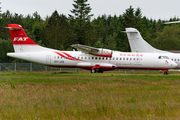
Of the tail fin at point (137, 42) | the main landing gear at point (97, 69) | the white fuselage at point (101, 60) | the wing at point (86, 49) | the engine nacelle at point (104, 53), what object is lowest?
the main landing gear at point (97, 69)

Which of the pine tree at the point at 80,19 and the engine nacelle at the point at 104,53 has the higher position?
the pine tree at the point at 80,19

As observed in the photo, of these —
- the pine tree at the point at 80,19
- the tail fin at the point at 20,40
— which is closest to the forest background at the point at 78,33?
the pine tree at the point at 80,19

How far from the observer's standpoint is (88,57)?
3206 centimetres

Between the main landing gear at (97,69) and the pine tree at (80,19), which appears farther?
the pine tree at (80,19)

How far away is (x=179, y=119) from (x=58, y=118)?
10.8 feet

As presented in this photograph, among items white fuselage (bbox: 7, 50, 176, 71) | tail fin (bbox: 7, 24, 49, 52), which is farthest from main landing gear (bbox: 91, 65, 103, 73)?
tail fin (bbox: 7, 24, 49, 52)

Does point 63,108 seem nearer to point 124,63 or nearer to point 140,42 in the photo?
point 124,63

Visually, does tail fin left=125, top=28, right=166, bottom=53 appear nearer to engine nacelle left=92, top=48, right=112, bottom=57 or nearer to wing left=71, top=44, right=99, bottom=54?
engine nacelle left=92, top=48, right=112, bottom=57

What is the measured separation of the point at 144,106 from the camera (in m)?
8.55

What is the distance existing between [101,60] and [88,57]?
169 centimetres

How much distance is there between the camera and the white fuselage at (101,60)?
3098 centimetres

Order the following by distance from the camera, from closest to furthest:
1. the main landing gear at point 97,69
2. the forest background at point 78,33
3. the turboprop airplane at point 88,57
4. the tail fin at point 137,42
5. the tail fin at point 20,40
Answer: the turboprop airplane at point 88,57 → the main landing gear at point 97,69 → the tail fin at point 20,40 → the tail fin at point 137,42 → the forest background at point 78,33

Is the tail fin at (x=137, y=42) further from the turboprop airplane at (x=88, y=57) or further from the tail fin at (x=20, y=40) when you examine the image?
the tail fin at (x=20, y=40)

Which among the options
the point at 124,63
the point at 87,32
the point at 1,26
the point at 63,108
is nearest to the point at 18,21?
the point at 1,26
